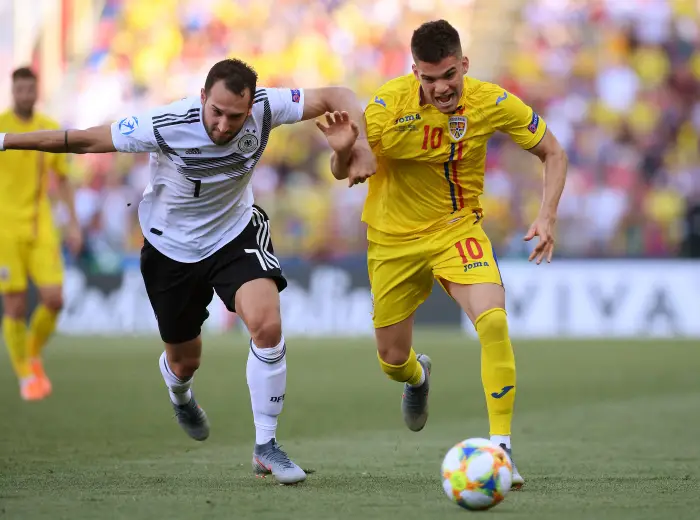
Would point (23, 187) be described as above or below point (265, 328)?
below

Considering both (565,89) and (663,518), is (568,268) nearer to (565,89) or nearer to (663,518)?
(565,89)

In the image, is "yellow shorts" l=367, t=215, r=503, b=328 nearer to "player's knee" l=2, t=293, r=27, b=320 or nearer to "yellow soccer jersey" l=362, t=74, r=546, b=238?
"yellow soccer jersey" l=362, t=74, r=546, b=238

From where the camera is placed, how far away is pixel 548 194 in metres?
6.46

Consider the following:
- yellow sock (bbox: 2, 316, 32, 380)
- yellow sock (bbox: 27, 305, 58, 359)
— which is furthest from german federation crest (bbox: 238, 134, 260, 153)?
yellow sock (bbox: 2, 316, 32, 380)

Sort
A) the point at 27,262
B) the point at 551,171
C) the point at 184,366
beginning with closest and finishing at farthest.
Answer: the point at 551,171 < the point at 184,366 < the point at 27,262

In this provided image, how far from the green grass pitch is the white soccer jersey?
4.31ft

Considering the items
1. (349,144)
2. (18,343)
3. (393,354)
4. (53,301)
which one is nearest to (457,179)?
(349,144)

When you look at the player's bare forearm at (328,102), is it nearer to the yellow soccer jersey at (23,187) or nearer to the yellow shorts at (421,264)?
the yellow shorts at (421,264)

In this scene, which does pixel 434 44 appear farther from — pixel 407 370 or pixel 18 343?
pixel 18 343

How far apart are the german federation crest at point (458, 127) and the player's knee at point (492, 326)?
105 cm

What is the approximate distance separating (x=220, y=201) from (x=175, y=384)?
1464mm

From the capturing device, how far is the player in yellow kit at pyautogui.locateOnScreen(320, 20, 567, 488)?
6215mm

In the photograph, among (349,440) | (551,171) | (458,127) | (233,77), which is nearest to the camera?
(233,77)

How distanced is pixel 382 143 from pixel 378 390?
5.59m
